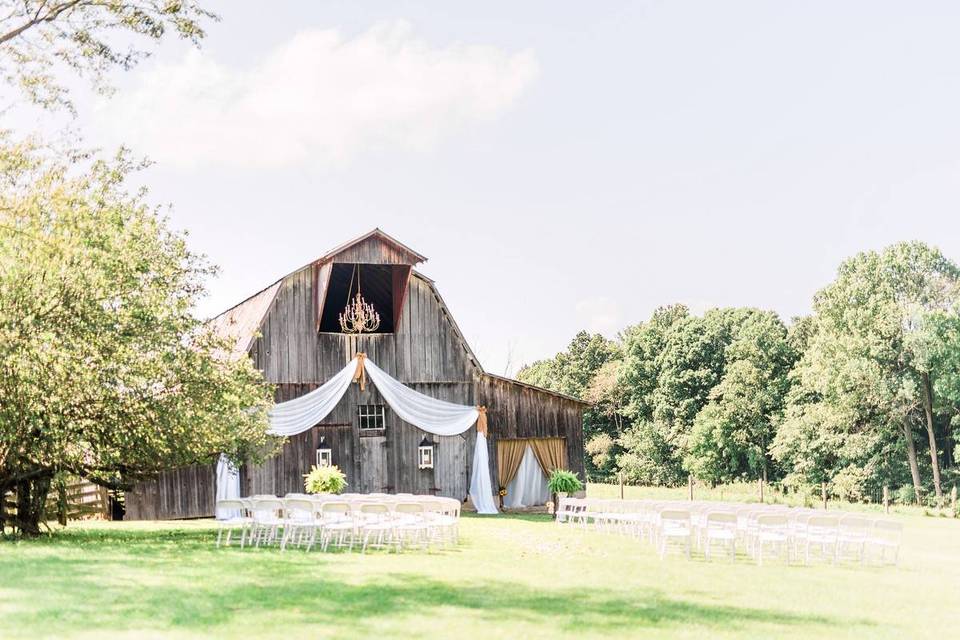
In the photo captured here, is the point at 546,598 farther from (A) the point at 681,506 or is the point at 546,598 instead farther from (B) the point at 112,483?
(B) the point at 112,483

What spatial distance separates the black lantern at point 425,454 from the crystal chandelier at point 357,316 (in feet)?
11.4

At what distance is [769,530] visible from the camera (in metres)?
15.1

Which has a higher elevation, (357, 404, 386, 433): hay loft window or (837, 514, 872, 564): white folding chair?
(357, 404, 386, 433): hay loft window

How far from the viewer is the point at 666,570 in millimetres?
12719

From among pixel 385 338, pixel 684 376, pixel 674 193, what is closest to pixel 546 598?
pixel 385 338

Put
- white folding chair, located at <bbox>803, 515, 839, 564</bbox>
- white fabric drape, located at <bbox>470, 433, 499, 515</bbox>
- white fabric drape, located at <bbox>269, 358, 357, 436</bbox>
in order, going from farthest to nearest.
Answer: white fabric drape, located at <bbox>470, 433, 499, 515</bbox> → white fabric drape, located at <bbox>269, 358, 357, 436</bbox> → white folding chair, located at <bbox>803, 515, 839, 564</bbox>

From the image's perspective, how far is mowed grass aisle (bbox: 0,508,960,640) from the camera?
8398 millimetres

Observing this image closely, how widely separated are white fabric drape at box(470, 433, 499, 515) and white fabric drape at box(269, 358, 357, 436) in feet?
13.7

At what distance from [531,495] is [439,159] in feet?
53.3

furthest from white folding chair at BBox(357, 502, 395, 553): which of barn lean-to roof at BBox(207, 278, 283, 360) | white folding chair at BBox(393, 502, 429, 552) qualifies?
barn lean-to roof at BBox(207, 278, 283, 360)

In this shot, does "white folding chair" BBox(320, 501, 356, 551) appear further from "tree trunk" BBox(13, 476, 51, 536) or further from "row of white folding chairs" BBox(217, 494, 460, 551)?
"tree trunk" BBox(13, 476, 51, 536)

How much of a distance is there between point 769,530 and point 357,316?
14.6 m

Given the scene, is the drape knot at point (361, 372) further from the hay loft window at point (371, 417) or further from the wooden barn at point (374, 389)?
the hay loft window at point (371, 417)

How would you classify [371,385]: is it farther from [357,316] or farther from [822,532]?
[822,532]
